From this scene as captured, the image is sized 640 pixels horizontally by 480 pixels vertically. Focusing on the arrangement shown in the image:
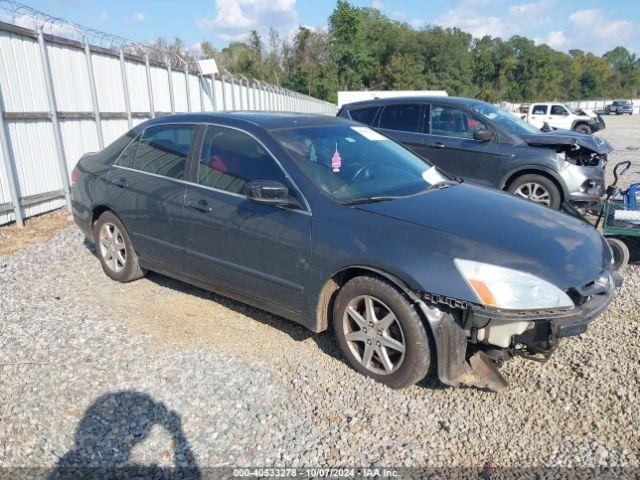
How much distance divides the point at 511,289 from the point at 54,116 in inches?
291

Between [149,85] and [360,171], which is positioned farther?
[149,85]

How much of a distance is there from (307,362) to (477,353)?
1149 mm

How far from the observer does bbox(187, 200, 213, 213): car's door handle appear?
395 cm

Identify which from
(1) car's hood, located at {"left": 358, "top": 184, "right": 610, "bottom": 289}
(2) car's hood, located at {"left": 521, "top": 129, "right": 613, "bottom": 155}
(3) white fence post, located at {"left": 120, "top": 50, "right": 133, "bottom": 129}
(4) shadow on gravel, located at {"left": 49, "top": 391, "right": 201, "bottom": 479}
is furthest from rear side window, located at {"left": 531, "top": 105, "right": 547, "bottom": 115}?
(4) shadow on gravel, located at {"left": 49, "top": 391, "right": 201, "bottom": 479}

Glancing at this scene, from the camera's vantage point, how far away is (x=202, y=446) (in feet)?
9.02

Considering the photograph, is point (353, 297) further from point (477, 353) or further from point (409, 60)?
point (409, 60)

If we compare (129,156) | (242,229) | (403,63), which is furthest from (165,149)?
(403,63)

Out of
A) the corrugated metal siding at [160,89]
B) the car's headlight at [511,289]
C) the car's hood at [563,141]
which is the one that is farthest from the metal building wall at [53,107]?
the car's hood at [563,141]

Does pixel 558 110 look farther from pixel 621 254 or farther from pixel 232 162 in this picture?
pixel 232 162

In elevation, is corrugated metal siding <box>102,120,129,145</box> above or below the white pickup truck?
above

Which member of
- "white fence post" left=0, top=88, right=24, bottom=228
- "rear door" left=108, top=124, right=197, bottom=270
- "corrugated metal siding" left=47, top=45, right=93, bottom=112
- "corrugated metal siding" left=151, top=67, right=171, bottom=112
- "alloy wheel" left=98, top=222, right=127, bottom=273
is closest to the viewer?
"rear door" left=108, top=124, right=197, bottom=270

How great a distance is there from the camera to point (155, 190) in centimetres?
441

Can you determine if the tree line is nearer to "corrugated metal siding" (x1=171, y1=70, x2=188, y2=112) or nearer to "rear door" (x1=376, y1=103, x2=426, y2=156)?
"corrugated metal siding" (x1=171, y1=70, x2=188, y2=112)

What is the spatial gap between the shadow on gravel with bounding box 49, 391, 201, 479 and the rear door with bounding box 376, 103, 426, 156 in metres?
5.88
